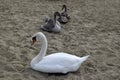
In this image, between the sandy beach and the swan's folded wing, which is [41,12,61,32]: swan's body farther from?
the swan's folded wing

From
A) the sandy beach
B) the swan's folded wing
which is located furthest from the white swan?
the sandy beach

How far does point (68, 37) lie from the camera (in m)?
6.59

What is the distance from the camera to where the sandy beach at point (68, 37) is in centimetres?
495

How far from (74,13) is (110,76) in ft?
12.2

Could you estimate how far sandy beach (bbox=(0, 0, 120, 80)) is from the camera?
16.2 ft

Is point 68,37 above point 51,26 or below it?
below

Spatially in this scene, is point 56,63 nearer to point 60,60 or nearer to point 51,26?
point 60,60

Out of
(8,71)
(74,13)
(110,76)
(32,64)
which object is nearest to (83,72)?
(110,76)

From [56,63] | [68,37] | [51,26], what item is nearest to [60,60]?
[56,63]

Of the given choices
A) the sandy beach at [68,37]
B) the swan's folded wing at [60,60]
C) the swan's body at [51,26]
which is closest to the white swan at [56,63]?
the swan's folded wing at [60,60]

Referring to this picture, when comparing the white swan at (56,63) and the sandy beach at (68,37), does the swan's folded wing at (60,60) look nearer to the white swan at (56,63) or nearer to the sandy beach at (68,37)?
the white swan at (56,63)

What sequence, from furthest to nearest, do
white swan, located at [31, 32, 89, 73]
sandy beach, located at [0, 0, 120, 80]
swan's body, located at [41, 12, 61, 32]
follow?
swan's body, located at [41, 12, 61, 32] < sandy beach, located at [0, 0, 120, 80] < white swan, located at [31, 32, 89, 73]

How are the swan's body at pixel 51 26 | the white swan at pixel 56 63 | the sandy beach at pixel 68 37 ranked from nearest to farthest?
the white swan at pixel 56 63, the sandy beach at pixel 68 37, the swan's body at pixel 51 26

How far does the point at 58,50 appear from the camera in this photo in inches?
229
